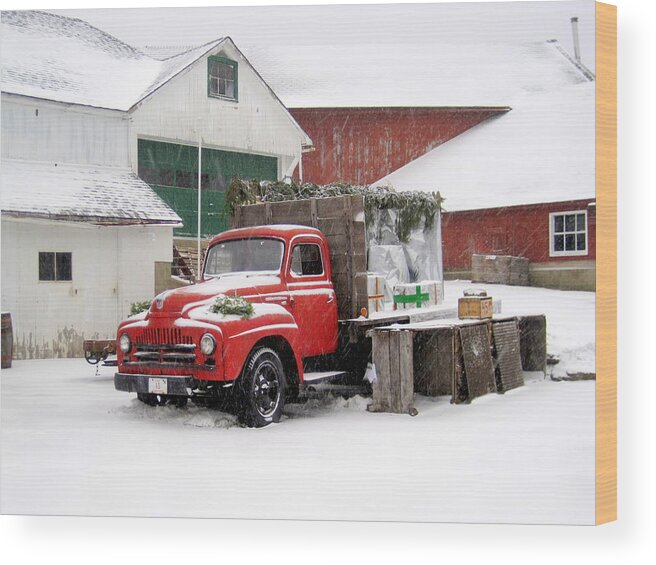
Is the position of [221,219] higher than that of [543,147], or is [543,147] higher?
[543,147]

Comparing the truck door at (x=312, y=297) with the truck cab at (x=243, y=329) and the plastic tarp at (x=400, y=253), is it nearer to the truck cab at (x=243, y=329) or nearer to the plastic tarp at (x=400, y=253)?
the truck cab at (x=243, y=329)

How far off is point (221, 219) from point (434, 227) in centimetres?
188

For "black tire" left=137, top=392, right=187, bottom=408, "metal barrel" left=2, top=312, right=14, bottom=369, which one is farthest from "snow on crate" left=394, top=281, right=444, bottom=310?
"metal barrel" left=2, top=312, right=14, bottom=369

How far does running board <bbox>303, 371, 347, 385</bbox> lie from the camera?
7.05 metres

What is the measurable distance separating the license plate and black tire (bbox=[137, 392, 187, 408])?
251 millimetres

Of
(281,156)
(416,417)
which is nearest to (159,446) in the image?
(416,417)

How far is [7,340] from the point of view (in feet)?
22.2

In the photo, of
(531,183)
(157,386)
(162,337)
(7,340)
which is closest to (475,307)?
(531,183)

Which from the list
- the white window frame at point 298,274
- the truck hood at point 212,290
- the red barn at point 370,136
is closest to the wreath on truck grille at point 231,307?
the truck hood at point 212,290

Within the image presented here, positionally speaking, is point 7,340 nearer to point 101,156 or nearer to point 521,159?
point 101,156

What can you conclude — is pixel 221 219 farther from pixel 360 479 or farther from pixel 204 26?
pixel 360 479

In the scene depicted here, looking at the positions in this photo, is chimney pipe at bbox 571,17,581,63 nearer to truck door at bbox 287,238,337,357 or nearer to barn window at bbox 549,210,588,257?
barn window at bbox 549,210,588,257

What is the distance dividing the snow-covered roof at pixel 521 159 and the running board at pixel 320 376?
1.71m

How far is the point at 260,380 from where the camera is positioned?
6.68 meters
